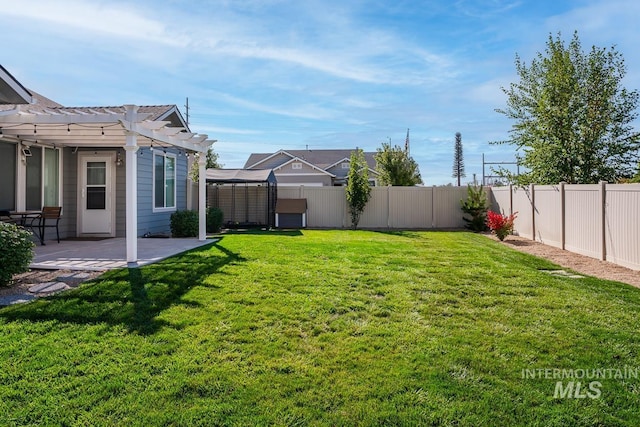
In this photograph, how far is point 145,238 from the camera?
1105cm

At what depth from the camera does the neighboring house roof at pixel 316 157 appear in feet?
111

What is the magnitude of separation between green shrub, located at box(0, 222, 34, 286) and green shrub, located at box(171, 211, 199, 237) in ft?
19.2

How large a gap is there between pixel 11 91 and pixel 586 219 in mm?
11527

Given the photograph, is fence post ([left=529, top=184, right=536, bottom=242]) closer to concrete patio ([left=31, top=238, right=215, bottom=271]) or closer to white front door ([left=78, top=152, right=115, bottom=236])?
→ concrete patio ([left=31, top=238, right=215, bottom=271])

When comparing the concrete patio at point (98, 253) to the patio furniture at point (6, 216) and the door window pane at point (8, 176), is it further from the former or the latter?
the door window pane at point (8, 176)

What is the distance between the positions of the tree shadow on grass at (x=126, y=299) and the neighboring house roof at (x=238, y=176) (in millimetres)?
8315

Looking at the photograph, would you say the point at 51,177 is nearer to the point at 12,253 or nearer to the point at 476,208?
the point at 12,253

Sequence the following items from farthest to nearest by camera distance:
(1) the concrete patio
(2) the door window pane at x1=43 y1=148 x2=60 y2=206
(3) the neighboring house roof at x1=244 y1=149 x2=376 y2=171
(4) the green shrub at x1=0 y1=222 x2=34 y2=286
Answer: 1. (3) the neighboring house roof at x1=244 y1=149 x2=376 y2=171
2. (2) the door window pane at x1=43 y1=148 x2=60 y2=206
3. (1) the concrete patio
4. (4) the green shrub at x1=0 y1=222 x2=34 y2=286

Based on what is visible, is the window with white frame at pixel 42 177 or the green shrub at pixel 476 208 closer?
the window with white frame at pixel 42 177

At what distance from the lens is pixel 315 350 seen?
3.68 meters

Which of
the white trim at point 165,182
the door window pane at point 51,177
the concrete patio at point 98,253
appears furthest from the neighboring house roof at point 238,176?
the door window pane at point 51,177

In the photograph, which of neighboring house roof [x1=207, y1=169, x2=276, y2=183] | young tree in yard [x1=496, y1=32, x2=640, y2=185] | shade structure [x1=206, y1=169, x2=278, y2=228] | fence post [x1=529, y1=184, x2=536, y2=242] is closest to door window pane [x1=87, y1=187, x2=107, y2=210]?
neighboring house roof [x1=207, y1=169, x2=276, y2=183]

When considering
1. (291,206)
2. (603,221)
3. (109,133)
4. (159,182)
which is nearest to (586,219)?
(603,221)

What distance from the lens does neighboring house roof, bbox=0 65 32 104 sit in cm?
716
